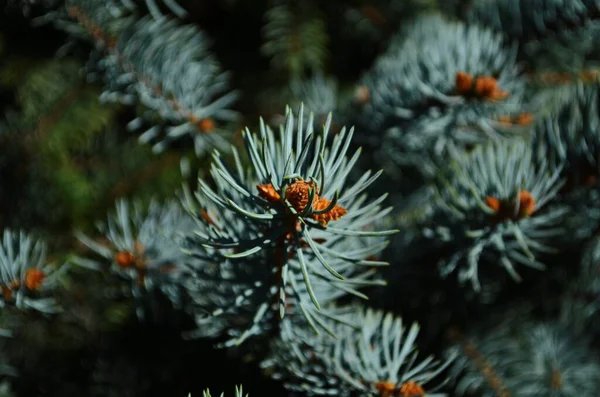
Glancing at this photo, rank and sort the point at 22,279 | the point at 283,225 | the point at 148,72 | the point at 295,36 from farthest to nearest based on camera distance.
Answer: the point at 295,36 → the point at 148,72 → the point at 22,279 → the point at 283,225

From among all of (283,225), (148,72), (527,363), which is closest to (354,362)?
(283,225)

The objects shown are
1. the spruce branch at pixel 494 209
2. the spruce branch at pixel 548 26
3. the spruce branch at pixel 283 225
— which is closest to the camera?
the spruce branch at pixel 283 225

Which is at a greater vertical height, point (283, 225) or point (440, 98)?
point (440, 98)

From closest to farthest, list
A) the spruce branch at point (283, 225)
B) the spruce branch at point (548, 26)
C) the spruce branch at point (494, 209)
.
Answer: the spruce branch at point (283, 225), the spruce branch at point (494, 209), the spruce branch at point (548, 26)

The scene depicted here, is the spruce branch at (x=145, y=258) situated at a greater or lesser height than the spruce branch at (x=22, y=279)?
greater

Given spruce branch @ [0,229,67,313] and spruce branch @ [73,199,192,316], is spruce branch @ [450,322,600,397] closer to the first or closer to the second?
spruce branch @ [73,199,192,316]

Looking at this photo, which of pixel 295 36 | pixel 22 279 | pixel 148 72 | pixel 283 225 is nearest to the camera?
pixel 283 225

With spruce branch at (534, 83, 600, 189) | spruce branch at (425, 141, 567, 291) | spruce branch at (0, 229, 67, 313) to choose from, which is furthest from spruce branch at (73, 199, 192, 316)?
spruce branch at (534, 83, 600, 189)

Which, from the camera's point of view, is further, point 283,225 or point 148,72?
point 148,72

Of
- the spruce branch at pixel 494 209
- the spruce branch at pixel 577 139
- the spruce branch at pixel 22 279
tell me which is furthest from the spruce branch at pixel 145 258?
the spruce branch at pixel 577 139

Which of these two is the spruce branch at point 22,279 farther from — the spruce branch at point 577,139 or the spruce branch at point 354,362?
the spruce branch at point 577,139

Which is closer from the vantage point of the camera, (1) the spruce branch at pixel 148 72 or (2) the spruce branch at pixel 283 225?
(2) the spruce branch at pixel 283 225

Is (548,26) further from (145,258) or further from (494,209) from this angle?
(145,258)
